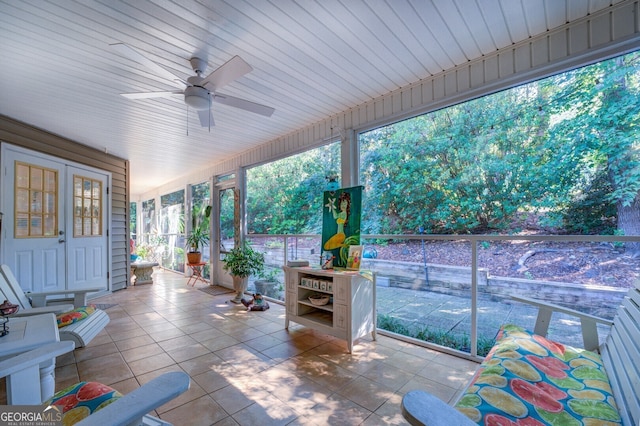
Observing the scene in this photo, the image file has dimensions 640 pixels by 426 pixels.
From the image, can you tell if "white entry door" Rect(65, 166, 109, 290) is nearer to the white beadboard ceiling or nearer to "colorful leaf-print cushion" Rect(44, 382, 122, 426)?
the white beadboard ceiling

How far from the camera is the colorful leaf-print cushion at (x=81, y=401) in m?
1.21

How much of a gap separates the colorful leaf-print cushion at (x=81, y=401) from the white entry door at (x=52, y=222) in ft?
11.9

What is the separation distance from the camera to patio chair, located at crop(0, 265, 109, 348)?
2314 millimetres

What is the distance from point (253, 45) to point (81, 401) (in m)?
2.44

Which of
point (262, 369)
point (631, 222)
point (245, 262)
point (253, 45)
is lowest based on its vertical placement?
point (262, 369)

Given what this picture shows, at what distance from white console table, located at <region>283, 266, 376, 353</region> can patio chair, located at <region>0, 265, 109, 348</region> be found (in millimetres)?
1837

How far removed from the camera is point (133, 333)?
10.9 ft

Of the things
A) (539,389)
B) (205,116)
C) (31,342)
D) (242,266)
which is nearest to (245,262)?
(242,266)

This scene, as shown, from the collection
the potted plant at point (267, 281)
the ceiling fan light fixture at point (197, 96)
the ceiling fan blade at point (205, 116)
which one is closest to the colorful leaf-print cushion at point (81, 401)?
the ceiling fan light fixture at point (197, 96)

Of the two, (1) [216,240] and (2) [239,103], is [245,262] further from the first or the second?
(2) [239,103]

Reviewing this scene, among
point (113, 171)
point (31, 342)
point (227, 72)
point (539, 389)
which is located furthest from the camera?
point (113, 171)

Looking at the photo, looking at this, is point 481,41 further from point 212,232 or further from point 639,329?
point 212,232

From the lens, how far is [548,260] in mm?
2338

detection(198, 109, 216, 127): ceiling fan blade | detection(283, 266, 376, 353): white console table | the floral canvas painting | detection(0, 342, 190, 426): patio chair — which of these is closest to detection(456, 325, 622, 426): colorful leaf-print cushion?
detection(0, 342, 190, 426): patio chair
